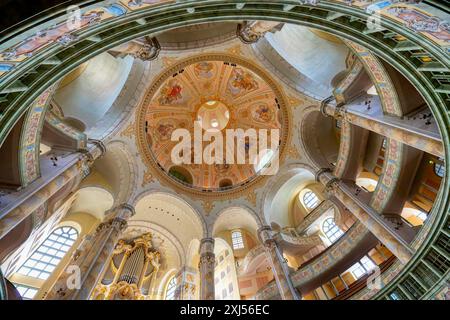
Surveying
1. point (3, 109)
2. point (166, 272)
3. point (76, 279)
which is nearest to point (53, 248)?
point (76, 279)

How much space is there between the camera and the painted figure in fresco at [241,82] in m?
20.9

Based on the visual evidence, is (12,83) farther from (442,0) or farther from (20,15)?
(442,0)

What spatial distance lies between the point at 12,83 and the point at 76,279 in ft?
28.7

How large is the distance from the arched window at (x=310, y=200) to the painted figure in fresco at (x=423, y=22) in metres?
14.0

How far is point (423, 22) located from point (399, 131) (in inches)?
180

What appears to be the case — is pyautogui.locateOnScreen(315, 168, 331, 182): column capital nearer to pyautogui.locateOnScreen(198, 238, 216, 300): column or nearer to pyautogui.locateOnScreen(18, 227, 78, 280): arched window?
pyautogui.locateOnScreen(198, 238, 216, 300): column

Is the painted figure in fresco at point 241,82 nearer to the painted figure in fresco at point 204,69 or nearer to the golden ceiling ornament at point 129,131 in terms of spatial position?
the painted figure in fresco at point 204,69

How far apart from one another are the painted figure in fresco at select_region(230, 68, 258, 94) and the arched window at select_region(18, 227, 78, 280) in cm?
1704

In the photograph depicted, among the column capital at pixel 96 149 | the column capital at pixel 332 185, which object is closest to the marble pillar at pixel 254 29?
the column capital at pixel 332 185

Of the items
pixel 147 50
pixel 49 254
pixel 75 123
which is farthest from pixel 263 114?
pixel 49 254

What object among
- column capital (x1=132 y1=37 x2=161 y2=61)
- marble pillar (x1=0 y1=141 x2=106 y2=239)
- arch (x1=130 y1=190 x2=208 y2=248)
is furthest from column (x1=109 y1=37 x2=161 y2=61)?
arch (x1=130 y1=190 x2=208 y2=248)

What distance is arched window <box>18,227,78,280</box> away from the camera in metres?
13.6

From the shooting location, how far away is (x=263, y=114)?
22266 mm

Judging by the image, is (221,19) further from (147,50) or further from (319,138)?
(319,138)
